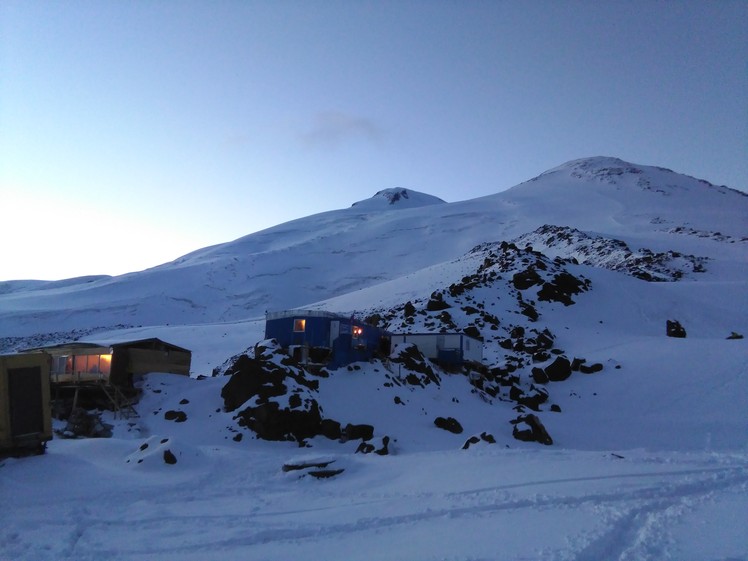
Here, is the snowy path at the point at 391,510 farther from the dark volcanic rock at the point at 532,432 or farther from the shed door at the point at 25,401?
the dark volcanic rock at the point at 532,432

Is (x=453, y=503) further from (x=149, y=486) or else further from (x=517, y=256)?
(x=517, y=256)

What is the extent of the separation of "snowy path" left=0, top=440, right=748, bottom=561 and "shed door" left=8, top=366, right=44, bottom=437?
2.57 ft

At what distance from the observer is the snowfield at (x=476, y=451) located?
28.1ft

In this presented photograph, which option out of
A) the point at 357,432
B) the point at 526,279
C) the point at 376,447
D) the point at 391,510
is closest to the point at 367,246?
the point at 526,279

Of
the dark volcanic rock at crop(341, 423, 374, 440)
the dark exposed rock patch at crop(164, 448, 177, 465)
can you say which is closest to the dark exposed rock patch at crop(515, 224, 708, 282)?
the dark volcanic rock at crop(341, 423, 374, 440)

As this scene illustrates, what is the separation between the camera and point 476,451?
1588cm

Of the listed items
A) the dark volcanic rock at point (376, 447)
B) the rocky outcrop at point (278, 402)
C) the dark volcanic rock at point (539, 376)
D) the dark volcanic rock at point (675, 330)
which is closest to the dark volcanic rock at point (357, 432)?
the rocky outcrop at point (278, 402)

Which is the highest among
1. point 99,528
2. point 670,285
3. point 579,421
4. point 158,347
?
point 670,285

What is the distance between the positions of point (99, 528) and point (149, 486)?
2.78 meters

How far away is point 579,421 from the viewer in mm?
25875

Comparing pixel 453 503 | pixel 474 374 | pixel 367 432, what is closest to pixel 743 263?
pixel 474 374

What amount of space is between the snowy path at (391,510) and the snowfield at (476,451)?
5 cm

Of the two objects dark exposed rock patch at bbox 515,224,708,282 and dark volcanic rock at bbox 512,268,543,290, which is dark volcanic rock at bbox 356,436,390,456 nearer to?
dark volcanic rock at bbox 512,268,543,290

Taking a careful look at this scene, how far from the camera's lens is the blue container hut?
1046 inches
